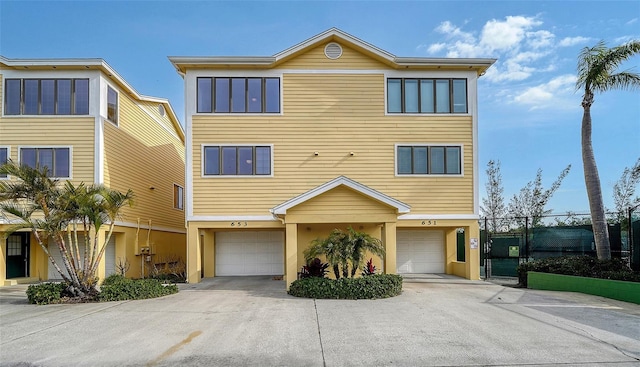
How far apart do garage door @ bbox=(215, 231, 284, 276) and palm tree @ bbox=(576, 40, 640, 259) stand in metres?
11.2

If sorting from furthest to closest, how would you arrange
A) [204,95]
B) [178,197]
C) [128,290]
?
[178,197] < [204,95] < [128,290]

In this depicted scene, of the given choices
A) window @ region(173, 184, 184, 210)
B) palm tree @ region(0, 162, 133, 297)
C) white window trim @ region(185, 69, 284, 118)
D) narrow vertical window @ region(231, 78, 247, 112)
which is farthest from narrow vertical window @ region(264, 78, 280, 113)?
window @ region(173, 184, 184, 210)

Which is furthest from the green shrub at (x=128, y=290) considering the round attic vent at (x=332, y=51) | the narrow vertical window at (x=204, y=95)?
the round attic vent at (x=332, y=51)

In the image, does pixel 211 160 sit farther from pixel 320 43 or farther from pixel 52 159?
pixel 320 43

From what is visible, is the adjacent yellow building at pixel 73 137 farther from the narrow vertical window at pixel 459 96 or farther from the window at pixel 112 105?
the narrow vertical window at pixel 459 96

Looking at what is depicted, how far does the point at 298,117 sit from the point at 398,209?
226 inches

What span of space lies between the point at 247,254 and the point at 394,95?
28.3ft

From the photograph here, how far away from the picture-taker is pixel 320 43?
17.4m

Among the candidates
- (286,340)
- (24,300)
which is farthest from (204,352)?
(24,300)

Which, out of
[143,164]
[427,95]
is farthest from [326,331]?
[143,164]

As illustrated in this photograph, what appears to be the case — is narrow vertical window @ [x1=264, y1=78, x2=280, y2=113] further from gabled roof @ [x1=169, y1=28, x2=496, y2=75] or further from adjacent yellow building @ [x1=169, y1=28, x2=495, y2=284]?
gabled roof @ [x1=169, y1=28, x2=496, y2=75]

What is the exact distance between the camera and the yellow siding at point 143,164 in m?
18.1

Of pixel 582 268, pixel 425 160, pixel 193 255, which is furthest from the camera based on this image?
pixel 425 160

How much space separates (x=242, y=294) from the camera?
13.4 m
